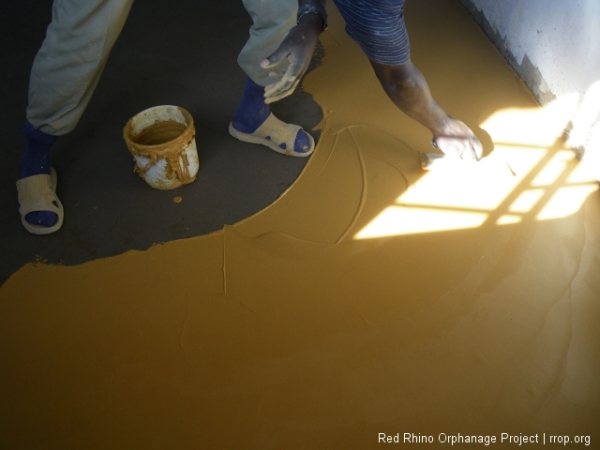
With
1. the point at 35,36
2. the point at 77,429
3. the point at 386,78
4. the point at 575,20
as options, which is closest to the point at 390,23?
the point at 386,78

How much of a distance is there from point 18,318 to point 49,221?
0.41m

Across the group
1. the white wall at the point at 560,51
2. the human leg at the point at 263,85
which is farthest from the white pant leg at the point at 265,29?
the white wall at the point at 560,51

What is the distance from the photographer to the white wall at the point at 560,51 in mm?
1886

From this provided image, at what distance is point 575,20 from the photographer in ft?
6.33

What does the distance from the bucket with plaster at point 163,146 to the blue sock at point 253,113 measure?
0.83ft

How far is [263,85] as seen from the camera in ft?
6.30

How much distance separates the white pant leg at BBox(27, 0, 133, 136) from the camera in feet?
5.19

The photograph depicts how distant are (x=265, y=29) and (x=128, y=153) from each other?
851 mm

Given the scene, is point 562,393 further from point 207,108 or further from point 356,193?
point 207,108

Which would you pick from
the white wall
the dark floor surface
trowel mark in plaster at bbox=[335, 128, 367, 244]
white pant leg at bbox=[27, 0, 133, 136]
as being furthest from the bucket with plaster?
the white wall

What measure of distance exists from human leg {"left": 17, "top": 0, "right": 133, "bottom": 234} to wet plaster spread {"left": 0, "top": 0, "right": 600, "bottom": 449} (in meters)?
0.49

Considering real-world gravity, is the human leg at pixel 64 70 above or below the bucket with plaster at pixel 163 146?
above

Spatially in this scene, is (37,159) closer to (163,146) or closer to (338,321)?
(163,146)

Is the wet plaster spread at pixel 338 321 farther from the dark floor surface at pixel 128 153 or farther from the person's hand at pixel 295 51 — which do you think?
the person's hand at pixel 295 51
